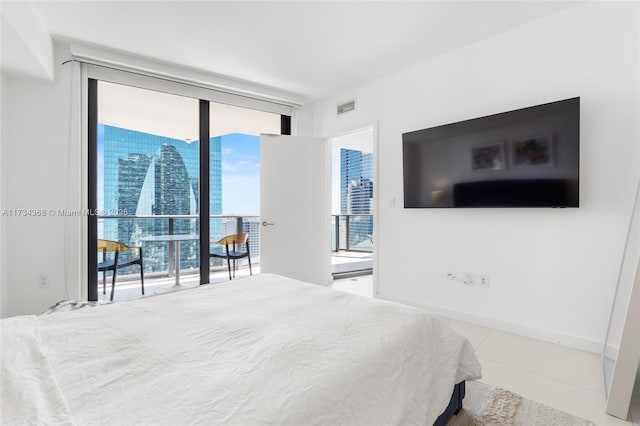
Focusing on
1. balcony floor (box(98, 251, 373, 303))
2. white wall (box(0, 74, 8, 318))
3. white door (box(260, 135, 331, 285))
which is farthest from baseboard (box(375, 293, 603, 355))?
white wall (box(0, 74, 8, 318))

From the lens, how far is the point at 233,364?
940 mm

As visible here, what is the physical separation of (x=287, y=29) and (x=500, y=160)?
2.18 m

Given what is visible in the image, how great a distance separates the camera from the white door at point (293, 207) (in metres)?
4.01

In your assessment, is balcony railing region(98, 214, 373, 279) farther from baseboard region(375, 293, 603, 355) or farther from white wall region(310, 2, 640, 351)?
baseboard region(375, 293, 603, 355)

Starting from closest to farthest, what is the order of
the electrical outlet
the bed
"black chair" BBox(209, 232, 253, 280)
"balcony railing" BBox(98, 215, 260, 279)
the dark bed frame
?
the bed < the dark bed frame < the electrical outlet < "balcony railing" BBox(98, 215, 260, 279) < "black chair" BBox(209, 232, 253, 280)

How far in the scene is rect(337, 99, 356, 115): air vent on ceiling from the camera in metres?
3.92

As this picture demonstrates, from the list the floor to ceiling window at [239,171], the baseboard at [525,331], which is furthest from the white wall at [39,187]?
the baseboard at [525,331]

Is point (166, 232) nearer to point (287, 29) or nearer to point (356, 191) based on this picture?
point (287, 29)

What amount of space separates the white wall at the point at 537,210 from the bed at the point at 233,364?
1497 mm

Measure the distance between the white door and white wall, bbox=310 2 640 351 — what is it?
3.81 ft

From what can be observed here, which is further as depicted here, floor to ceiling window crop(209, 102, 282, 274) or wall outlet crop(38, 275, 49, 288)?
floor to ceiling window crop(209, 102, 282, 274)

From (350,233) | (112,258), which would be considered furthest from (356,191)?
(112,258)

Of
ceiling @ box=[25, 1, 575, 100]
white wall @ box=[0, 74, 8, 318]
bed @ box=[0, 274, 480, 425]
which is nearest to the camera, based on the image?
bed @ box=[0, 274, 480, 425]

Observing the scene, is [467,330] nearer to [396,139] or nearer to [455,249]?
[455,249]
